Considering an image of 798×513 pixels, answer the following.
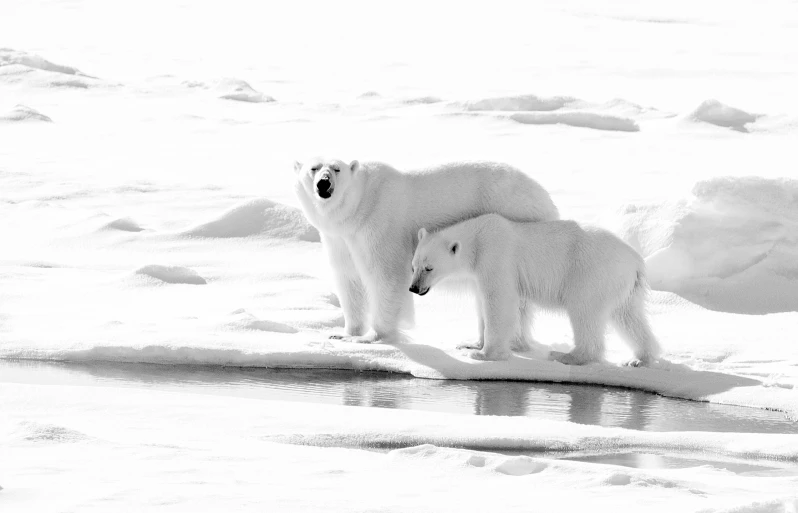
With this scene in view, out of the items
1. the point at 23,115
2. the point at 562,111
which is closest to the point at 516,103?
the point at 562,111

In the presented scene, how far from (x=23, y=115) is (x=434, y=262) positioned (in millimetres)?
11119

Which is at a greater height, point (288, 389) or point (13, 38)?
point (13, 38)

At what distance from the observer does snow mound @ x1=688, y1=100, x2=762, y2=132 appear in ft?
48.3

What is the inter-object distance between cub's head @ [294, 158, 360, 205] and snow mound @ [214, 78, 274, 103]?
11679 millimetres

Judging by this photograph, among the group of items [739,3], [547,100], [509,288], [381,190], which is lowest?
[509,288]

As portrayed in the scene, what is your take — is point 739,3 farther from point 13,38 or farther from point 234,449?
point 234,449

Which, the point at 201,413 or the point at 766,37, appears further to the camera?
the point at 766,37

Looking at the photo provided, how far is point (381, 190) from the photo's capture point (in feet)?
→ 22.1

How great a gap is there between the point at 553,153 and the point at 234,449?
31.4 feet

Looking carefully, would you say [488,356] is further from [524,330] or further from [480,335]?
[524,330]

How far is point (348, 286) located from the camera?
22.9ft

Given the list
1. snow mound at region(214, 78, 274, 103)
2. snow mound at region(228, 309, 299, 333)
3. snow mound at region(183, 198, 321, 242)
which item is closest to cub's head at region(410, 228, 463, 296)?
snow mound at region(228, 309, 299, 333)

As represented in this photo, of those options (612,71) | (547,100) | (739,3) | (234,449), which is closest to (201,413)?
(234,449)

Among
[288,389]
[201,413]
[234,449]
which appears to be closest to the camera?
[234,449]
